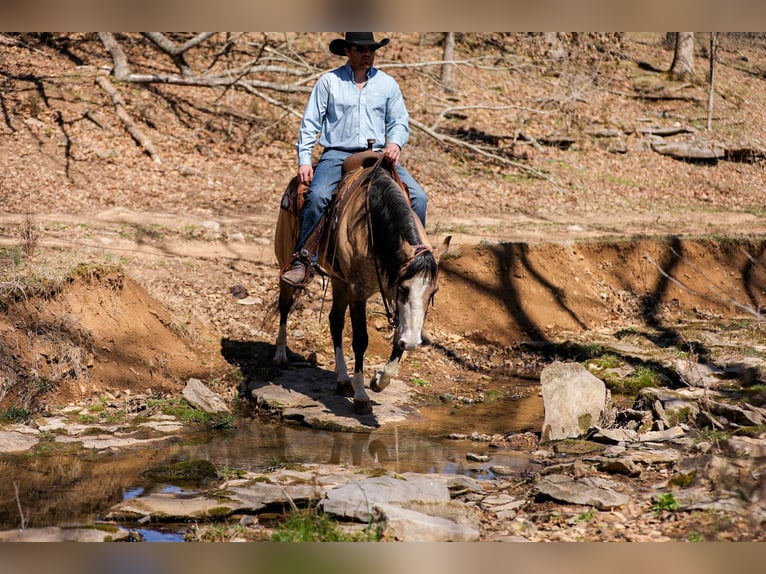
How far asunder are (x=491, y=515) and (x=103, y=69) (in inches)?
721

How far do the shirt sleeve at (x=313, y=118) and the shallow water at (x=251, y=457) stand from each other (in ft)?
9.80

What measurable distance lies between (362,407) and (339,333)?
963 mm

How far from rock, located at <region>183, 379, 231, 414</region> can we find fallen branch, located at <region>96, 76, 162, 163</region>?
1021 cm

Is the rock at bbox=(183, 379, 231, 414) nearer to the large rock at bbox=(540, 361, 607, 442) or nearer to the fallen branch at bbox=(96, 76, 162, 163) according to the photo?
the large rock at bbox=(540, 361, 607, 442)

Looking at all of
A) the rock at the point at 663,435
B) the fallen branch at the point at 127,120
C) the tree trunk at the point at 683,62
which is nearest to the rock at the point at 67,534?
the rock at the point at 663,435

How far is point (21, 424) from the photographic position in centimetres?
829

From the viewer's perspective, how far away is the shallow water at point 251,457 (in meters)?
6.53

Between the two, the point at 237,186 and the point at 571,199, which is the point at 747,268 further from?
the point at 237,186

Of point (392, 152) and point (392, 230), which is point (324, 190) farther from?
point (392, 230)

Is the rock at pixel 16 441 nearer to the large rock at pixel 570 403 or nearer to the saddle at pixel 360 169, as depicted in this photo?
the saddle at pixel 360 169

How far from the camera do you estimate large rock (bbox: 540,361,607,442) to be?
863 centimetres

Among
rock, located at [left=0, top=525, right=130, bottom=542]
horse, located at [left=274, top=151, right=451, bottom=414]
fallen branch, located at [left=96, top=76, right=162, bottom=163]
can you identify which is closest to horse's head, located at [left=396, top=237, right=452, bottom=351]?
horse, located at [left=274, top=151, right=451, bottom=414]

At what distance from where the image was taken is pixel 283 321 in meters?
10.9

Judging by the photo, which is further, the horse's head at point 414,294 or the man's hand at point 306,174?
the man's hand at point 306,174
